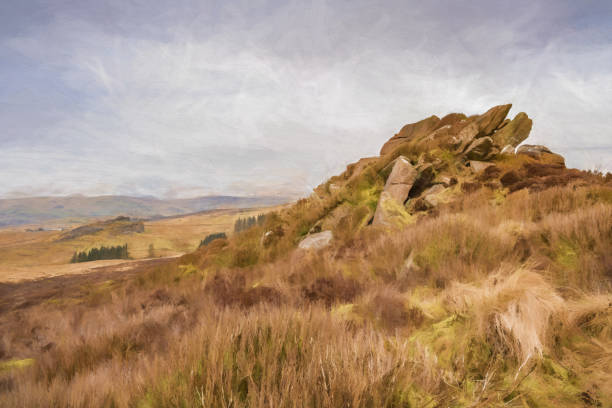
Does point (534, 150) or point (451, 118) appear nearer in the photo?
point (534, 150)

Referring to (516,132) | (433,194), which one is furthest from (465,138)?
(433,194)

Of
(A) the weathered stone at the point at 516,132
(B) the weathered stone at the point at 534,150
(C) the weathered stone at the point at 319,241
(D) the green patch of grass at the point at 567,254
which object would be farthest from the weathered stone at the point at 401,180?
(B) the weathered stone at the point at 534,150

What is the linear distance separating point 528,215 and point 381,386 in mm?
4731

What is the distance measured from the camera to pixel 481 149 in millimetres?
9258

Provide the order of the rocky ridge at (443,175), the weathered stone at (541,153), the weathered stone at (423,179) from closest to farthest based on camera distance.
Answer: the rocky ridge at (443,175), the weathered stone at (423,179), the weathered stone at (541,153)

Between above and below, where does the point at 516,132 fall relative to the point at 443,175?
above

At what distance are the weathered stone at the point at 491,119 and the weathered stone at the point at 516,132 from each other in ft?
3.08

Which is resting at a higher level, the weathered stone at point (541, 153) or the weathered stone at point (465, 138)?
the weathered stone at point (465, 138)

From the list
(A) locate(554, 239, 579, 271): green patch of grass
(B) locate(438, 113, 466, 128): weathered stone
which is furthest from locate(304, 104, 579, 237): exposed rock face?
(A) locate(554, 239, 579, 271): green patch of grass

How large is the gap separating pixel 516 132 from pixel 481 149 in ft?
13.1

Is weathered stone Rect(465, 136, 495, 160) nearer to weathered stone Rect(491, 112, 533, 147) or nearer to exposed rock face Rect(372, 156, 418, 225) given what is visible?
exposed rock face Rect(372, 156, 418, 225)

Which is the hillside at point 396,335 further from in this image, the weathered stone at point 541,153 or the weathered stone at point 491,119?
the weathered stone at point 541,153

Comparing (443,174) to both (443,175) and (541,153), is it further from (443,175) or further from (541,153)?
(541,153)

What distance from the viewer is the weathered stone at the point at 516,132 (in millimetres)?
11312
